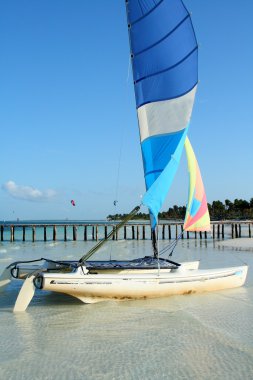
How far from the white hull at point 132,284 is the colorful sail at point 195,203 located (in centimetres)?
198

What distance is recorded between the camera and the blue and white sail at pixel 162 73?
10.3m

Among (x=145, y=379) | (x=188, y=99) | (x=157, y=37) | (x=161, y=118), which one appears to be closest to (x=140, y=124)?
(x=161, y=118)

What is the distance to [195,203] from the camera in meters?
12.3

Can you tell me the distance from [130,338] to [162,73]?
6775 millimetres

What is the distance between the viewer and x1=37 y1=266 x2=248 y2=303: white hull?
827 cm

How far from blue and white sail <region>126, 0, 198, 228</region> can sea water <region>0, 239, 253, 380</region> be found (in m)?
2.64

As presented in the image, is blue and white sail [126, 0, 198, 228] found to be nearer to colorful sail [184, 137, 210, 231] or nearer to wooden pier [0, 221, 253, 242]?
colorful sail [184, 137, 210, 231]

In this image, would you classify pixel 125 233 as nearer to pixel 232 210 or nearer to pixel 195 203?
pixel 195 203

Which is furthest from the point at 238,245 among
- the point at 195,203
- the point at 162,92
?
the point at 162,92

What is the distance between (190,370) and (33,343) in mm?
2735

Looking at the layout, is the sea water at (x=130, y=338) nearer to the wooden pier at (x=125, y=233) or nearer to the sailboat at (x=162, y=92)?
the sailboat at (x=162, y=92)

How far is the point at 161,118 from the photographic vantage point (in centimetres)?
1049

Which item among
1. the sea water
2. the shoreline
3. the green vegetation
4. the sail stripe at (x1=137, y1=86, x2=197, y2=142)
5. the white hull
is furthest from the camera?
the green vegetation

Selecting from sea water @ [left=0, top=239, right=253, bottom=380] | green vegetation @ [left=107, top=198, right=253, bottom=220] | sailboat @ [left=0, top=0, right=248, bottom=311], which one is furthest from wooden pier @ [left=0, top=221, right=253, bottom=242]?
green vegetation @ [left=107, top=198, right=253, bottom=220]
